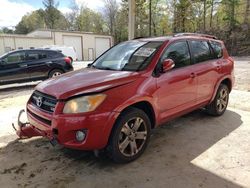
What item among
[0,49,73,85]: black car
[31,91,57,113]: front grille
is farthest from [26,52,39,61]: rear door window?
[31,91,57,113]: front grille

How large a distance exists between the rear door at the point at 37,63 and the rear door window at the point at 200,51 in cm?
762

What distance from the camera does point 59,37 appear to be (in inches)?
1430

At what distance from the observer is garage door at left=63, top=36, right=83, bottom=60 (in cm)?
3730

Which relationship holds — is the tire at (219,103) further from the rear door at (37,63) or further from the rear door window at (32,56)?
the rear door window at (32,56)

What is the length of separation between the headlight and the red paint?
2.0 inches

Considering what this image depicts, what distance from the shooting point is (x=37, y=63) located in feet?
37.1

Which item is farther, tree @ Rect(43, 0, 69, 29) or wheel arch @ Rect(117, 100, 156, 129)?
tree @ Rect(43, 0, 69, 29)

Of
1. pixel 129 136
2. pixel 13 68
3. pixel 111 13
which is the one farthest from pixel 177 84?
pixel 111 13

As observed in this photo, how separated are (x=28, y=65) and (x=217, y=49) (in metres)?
7.82

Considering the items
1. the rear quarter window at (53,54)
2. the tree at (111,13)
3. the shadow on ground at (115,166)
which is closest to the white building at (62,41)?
the tree at (111,13)

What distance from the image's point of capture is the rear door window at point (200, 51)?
5.08 m

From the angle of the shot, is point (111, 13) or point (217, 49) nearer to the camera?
point (217, 49)

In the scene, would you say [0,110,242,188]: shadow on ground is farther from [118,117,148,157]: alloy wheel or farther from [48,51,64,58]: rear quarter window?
[48,51,64,58]: rear quarter window

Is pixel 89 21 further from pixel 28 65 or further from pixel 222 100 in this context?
pixel 222 100
